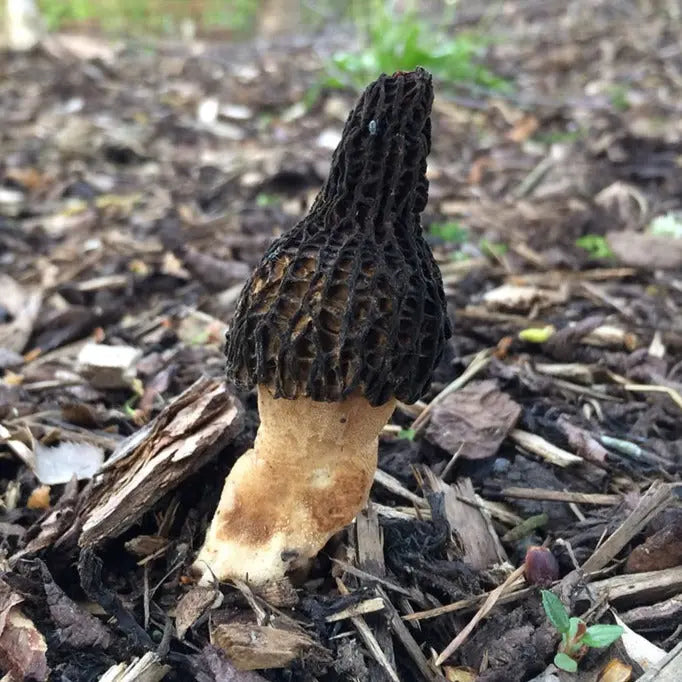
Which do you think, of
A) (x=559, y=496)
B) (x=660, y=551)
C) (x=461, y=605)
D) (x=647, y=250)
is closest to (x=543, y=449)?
(x=559, y=496)

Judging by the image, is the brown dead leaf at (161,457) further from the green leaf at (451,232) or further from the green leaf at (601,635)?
the green leaf at (451,232)

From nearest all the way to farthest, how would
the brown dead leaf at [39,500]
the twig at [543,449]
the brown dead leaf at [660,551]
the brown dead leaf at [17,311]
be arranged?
the brown dead leaf at [660,551] < the brown dead leaf at [39,500] < the twig at [543,449] < the brown dead leaf at [17,311]

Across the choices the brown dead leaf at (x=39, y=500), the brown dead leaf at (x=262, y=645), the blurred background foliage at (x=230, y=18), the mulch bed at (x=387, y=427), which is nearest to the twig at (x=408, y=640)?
the mulch bed at (x=387, y=427)

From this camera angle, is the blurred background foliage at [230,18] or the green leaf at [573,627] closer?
the green leaf at [573,627]

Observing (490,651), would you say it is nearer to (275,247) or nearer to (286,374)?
(286,374)

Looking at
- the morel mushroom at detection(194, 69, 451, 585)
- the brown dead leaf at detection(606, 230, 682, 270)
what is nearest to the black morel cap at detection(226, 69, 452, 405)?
the morel mushroom at detection(194, 69, 451, 585)

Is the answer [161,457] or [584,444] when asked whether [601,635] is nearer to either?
[584,444]

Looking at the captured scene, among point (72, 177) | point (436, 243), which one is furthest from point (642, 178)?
point (72, 177)

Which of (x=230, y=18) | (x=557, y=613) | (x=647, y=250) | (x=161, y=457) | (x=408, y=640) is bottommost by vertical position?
(x=408, y=640)
